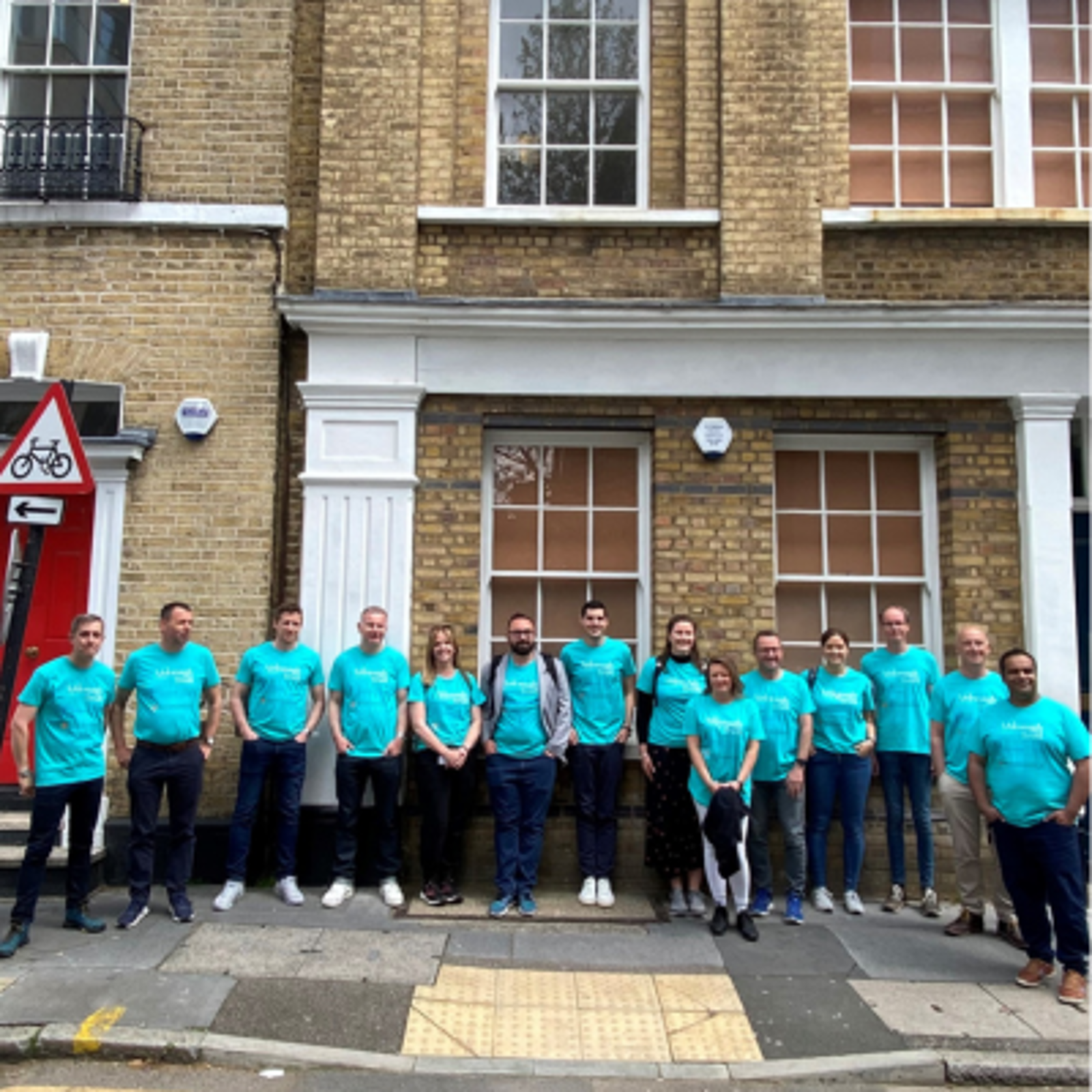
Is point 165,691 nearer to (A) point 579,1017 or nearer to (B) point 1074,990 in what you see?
(A) point 579,1017

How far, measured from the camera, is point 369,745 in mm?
6270

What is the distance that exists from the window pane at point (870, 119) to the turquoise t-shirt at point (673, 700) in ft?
14.3

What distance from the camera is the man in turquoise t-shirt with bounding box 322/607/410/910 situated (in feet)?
20.6

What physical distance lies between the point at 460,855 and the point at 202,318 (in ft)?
13.8

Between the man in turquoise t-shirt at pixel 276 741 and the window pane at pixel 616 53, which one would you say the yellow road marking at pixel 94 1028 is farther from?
the window pane at pixel 616 53

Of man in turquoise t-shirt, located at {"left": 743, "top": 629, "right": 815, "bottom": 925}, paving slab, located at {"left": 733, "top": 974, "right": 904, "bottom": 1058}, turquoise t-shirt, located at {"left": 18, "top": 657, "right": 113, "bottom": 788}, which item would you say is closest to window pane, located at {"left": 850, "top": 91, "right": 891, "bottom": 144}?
man in turquoise t-shirt, located at {"left": 743, "top": 629, "right": 815, "bottom": 925}

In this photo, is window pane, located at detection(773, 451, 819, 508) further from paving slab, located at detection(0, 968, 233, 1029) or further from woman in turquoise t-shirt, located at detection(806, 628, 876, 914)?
paving slab, located at detection(0, 968, 233, 1029)

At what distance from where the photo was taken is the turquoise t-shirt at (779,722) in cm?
612

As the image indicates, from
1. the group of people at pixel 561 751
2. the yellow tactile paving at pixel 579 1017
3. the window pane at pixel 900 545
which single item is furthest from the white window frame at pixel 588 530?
the yellow tactile paving at pixel 579 1017

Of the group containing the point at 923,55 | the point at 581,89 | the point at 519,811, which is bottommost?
the point at 519,811

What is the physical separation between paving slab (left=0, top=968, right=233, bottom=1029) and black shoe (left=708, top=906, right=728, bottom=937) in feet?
8.93

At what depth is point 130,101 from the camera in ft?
24.3

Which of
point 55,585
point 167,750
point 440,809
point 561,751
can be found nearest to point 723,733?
point 561,751

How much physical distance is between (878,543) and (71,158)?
6.65 metres
